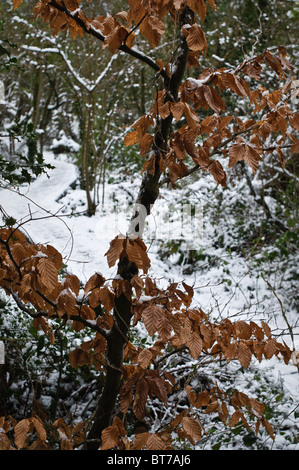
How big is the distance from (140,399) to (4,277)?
31.0 inches

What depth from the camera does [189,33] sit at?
54.1 inches

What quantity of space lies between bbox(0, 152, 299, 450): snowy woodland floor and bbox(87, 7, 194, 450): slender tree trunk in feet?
3.68

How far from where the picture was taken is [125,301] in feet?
5.73

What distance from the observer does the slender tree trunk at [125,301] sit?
5.16ft

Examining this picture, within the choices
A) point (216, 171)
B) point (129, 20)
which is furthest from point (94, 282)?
point (129, 20)

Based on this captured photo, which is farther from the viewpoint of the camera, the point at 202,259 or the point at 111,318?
the point at 202,259

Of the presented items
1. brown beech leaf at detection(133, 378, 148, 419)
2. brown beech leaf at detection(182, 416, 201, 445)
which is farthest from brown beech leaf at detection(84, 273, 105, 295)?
brown beech leaf at detection(182, 416, 201, 445)

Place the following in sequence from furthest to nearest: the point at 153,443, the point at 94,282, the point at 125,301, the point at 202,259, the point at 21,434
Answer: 1. the point at 202,259
2. the point at 125,301
3. the point at 94,282
4. the point at 21,434
5. the point at 153,443

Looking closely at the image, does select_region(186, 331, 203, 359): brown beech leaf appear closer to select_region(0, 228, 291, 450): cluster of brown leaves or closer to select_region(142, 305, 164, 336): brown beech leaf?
select_region(0, 228, 291, 450): cluster of brown leaves

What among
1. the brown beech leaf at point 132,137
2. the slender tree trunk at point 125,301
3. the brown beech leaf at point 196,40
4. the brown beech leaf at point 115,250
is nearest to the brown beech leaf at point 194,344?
the slender tree trunk at point 125,301

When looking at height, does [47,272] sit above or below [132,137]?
below

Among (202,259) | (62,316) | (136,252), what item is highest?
(202,259)

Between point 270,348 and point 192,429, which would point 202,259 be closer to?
point 270,348

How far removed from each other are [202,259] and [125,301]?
4032mm
